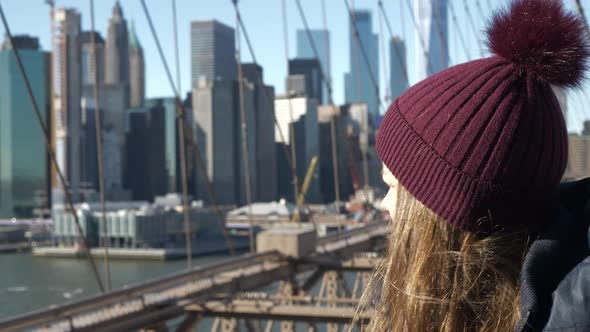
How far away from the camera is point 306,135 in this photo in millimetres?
22969

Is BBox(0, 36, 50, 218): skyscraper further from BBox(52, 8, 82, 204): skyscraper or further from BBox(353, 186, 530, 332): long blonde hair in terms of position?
BBox(353, 186, 530, 332): long blonde hair

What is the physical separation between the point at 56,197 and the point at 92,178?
17103 mm

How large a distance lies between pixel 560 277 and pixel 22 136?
82.1 feet

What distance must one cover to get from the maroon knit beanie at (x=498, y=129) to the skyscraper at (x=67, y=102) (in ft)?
89.0

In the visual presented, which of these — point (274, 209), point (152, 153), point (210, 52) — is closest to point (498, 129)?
point (274, 209)

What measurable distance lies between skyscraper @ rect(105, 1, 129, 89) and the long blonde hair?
6867 cm

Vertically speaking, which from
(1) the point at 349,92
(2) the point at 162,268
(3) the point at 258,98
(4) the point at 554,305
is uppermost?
(1) the point at 349,92

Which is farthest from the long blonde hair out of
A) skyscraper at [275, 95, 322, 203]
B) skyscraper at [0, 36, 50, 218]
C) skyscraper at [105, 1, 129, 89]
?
skyscraper at [105, 1, 129, 89]

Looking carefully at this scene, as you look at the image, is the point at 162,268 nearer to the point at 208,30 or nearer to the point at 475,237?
the point at 475,237

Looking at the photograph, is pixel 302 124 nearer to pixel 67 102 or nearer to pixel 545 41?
pixel 67 102

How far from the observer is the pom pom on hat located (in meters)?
0.79

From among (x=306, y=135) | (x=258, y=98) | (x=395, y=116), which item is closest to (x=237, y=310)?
(x=395, y=116)

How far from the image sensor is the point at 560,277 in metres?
0.68

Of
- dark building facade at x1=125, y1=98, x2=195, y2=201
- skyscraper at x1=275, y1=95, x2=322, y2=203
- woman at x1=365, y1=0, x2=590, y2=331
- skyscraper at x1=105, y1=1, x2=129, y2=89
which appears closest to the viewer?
woman at x1=365, y1=0, x2=590, y2=331
